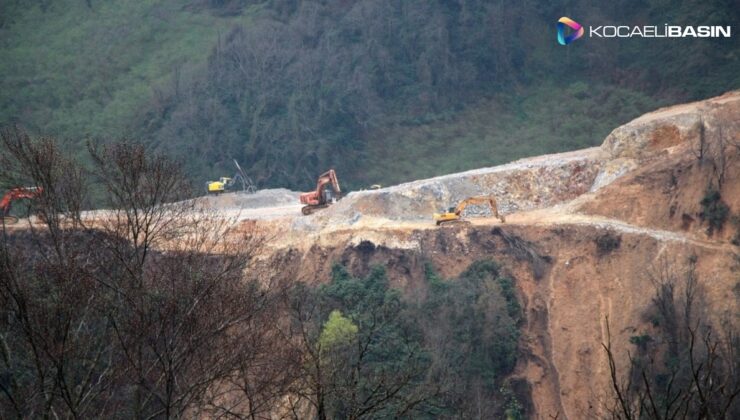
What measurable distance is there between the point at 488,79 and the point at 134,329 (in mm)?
62359

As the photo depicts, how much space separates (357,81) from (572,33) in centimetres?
1604

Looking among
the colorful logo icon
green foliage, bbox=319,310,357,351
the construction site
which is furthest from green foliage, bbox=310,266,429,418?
the colorful logo icon

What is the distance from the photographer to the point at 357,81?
77.1 metres

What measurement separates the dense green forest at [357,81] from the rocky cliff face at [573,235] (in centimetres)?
1984

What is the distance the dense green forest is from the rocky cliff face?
19839mm

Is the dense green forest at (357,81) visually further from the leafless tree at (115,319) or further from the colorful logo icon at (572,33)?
the leafless tree at (115,319)

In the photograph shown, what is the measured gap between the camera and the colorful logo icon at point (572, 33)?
244 feet

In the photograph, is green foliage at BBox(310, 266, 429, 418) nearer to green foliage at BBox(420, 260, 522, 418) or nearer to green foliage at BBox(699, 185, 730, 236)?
green foliage at BBox(420, 260, 522, 418)

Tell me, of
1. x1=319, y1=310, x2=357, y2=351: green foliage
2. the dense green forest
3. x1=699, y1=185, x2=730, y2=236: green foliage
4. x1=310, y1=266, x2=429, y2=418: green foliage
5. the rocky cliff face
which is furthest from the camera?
the dense green forest

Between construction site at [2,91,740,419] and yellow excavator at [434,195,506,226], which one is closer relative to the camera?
construction site at [2,91,740,419]

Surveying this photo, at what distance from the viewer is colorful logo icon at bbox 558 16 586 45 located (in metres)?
74.4

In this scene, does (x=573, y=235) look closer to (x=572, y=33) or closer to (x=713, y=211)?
Answer: (x=713, y=211)

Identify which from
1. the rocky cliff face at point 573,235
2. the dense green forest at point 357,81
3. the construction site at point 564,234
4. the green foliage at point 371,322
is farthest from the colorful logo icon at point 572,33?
the green foliage at point 371,322

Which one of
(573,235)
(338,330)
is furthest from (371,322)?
(573,235)
